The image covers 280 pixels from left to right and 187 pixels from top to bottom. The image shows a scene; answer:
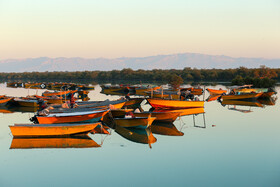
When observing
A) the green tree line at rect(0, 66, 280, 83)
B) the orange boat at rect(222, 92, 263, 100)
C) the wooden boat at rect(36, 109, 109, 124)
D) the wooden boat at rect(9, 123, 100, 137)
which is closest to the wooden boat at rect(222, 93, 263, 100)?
the orange boat at rect(222, 92, 263, 100)

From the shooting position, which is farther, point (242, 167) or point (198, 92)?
point (198, 92)

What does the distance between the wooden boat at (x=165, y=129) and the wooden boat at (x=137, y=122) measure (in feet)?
4.04

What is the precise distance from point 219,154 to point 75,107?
15.7 meters

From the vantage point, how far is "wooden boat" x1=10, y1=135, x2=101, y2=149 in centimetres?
1962

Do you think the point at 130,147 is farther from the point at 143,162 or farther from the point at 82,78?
the point at 82,78

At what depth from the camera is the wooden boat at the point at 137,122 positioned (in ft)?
73.4

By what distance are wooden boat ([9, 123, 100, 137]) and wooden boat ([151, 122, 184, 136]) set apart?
5.79 m

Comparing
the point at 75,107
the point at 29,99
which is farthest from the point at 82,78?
the point at 75,107

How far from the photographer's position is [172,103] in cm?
3384

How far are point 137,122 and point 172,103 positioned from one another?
11.6m

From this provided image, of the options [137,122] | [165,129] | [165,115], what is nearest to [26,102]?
[165,115]

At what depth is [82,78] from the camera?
154000 millimetres

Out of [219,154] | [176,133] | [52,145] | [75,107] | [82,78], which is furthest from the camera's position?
[82,78]

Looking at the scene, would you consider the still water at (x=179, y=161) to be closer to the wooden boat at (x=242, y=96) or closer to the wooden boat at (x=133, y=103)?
the wooden boat at (x=133, y=103)
